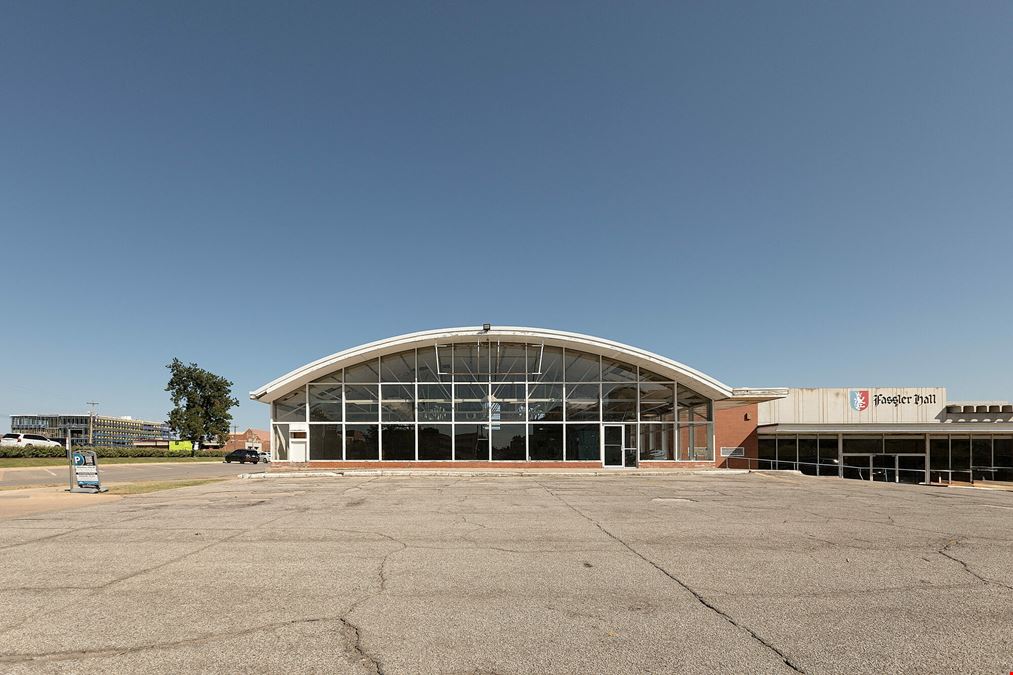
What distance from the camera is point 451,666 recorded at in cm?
436

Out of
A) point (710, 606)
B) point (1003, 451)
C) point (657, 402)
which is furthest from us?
point (1003, 451)

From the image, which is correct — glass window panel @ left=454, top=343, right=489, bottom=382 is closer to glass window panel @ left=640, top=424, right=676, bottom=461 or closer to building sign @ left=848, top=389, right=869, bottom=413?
glass window panel @ left=640, top=424, right=676, bottom=461

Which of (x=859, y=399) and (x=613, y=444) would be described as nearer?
(x=613, y=444)

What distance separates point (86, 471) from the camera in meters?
18.5

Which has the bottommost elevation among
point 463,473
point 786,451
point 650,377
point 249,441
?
point 249,441

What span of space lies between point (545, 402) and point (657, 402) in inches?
241

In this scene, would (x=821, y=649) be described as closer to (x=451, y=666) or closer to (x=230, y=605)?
(x=451, y=666)

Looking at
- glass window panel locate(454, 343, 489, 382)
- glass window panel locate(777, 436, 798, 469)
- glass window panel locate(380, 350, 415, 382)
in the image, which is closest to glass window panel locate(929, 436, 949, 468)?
glass window panel locate(777, 436, 798, 469)

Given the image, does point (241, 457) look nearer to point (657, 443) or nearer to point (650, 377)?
Answer: point (657, 443)

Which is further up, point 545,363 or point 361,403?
point 545,363

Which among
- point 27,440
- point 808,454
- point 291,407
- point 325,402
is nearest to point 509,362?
point 325,402

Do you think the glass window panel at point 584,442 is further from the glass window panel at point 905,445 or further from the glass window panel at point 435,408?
the glass window panel at point 905,445

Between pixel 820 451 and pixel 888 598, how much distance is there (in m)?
32.6

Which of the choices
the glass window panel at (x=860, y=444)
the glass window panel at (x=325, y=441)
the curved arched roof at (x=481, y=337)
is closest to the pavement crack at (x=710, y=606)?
the curved arched roof at (x=481, y=337)
